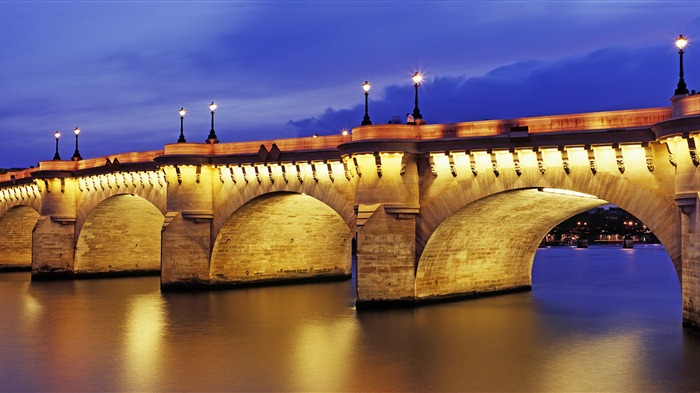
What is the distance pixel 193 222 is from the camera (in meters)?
40.9

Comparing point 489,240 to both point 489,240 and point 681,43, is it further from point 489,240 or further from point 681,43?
point 681,43

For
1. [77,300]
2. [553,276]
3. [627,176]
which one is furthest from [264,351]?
[553,276]

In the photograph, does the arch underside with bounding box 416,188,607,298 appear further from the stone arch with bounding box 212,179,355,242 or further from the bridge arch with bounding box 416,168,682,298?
the stone arch with bounding box 212,179,355,242

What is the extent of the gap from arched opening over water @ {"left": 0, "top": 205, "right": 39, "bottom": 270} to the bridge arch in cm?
4326

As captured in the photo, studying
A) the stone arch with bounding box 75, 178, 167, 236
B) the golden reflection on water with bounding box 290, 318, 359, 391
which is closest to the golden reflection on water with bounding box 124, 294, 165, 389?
the golden reflection on water with bounding box 290, 318, 359, 391

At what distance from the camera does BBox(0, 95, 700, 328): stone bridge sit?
25.9 m

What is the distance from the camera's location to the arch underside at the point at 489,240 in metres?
32.0

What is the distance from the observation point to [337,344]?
24625mm

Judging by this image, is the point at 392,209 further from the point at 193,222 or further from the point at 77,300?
the point at 77,300

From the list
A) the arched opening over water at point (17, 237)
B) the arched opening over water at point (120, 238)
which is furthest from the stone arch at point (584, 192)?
the arched opening over water at point (17, 237)

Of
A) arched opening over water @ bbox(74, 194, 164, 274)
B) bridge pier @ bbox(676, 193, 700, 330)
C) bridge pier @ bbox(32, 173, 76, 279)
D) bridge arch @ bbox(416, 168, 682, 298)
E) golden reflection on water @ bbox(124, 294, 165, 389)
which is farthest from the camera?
arched opening over water @ bbox(74, 194, 164, 274)

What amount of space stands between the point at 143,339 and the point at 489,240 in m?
16.9

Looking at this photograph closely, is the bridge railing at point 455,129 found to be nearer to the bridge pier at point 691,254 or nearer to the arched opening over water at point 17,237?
the bridge pier at point 691,254

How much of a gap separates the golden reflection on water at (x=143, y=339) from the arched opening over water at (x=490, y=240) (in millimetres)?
11010
